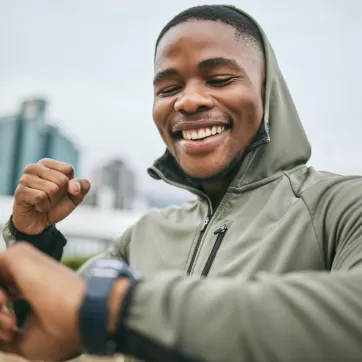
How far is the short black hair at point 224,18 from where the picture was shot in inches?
82.6

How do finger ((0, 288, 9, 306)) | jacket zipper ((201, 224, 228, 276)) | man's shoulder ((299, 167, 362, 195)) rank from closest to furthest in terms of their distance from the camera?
1. finger ((0, 288, 9, 306))
2. man's shoulder ((299, 167, 362, 195))
3. jacket zipper ((201, 224, 228, 276))

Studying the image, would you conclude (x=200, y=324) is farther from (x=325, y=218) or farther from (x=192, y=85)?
(x=192, y=85)

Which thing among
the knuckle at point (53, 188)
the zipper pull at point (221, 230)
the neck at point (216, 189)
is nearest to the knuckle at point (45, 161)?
the knuckle at point (53, 188)

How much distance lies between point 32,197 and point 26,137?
183 feet

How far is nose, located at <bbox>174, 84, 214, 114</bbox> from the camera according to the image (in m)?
1.96

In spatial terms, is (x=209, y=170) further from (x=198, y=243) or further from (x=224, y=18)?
(x=224, y=18)

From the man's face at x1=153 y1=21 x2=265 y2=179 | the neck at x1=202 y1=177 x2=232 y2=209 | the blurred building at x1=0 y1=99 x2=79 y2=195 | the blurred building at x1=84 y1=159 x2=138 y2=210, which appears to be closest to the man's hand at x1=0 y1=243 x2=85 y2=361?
the man's face at x1=153 y1=21 x2=265 y2=179

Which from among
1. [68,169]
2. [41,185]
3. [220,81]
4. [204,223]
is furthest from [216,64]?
[41,185]

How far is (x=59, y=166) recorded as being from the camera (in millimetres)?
2104

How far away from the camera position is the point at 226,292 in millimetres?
983

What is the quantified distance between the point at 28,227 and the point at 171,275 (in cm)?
146

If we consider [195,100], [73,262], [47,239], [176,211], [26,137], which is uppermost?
[195,100]

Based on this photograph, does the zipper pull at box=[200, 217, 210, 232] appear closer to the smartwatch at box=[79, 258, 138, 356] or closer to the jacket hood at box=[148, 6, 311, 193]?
the jacket hood at box=[148, 6, 311, 193]

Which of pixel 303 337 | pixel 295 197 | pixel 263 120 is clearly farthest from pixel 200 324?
pixel 263 120
